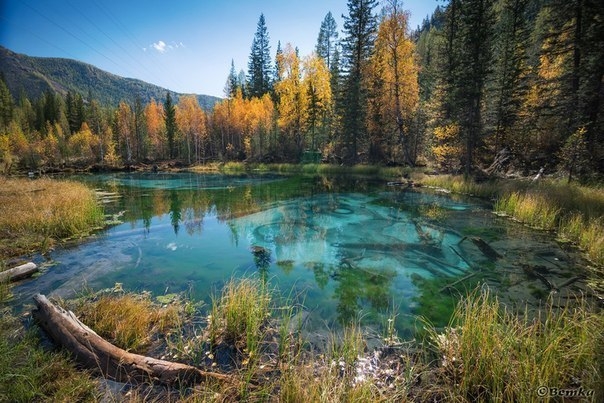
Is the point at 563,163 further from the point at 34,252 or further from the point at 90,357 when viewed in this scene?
the point at 34,252

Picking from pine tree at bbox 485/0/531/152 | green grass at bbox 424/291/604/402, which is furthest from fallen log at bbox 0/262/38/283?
pine tree at bbox 485/0/531/152

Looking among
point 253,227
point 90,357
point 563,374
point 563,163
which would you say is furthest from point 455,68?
point 90,357

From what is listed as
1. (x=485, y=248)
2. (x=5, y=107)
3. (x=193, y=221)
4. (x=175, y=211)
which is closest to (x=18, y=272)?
(x=193, y=221)

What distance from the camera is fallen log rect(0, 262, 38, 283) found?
608 centimetres

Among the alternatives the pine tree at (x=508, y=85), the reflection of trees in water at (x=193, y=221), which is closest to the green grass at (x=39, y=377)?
the reflection of trees in water at (x=193, y=221)

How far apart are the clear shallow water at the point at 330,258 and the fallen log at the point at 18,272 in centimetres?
28

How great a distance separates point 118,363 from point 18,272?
206 inches

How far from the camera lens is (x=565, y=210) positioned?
1026cm

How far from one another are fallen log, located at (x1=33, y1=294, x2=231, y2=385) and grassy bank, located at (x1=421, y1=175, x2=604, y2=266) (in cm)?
997

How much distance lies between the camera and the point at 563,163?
50.3ft

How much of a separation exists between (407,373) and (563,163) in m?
18.3

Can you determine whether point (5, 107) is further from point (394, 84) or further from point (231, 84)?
point (394, 84)

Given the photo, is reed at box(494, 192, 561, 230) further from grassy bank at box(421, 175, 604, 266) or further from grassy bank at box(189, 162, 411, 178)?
grassy bank at box(189, 162, 411, 178)

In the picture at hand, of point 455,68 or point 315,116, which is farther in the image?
point 315,116
